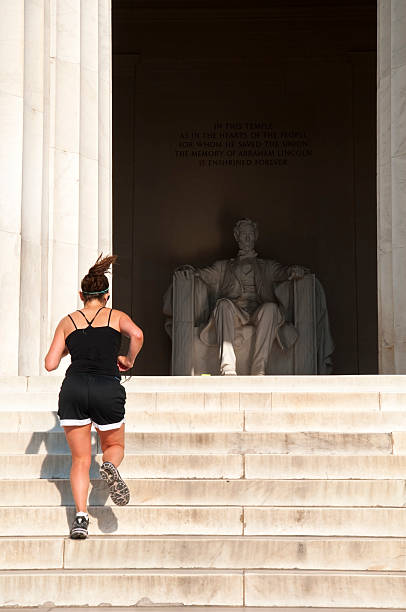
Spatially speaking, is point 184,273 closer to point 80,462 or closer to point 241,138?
point 241,138

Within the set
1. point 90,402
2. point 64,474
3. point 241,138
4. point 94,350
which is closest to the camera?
point 90,402

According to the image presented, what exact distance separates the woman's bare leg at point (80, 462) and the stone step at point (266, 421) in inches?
55.5

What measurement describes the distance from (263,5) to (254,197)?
295 cm

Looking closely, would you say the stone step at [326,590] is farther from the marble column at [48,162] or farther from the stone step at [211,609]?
the marble column at [48,162]

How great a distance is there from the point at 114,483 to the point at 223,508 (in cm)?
68

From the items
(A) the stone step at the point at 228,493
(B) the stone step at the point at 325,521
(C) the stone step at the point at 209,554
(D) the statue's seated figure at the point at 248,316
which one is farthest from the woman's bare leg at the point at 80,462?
(D) the statue's seated figure at the point at 248,316

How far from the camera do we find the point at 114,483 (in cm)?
555

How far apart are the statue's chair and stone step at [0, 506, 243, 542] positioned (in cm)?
788

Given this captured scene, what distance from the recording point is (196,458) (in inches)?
253

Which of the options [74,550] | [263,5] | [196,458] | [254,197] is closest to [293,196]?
[254,197]

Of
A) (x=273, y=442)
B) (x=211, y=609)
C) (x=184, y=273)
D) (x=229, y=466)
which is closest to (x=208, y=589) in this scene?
(x=211, y=609)

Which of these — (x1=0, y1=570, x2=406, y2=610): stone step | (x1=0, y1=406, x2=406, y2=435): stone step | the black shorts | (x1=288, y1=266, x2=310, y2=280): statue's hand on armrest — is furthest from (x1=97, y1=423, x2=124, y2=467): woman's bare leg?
(x1=288, y1=266, x2=310, y2=280): statue's hand on armrest

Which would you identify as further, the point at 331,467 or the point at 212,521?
the point at 331,467

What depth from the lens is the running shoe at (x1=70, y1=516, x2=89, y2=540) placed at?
5504mm
